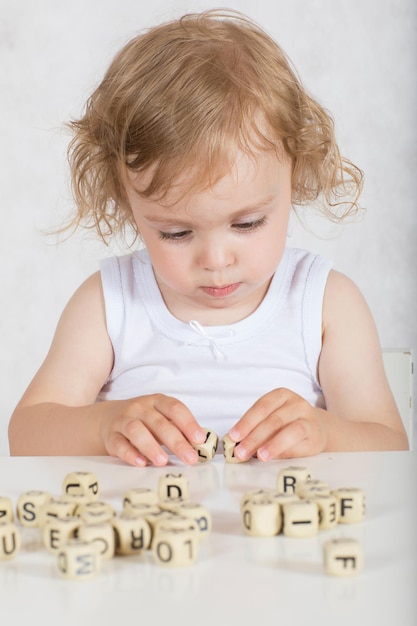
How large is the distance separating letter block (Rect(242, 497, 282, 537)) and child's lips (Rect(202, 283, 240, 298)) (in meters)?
0.53

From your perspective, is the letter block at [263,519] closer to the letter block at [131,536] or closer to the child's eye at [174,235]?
the letter block at [131,536]

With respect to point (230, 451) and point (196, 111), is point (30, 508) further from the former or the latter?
point (196, 111)

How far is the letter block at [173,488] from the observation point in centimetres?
66

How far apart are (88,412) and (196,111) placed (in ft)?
1.11

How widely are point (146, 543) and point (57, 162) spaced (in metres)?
2.35

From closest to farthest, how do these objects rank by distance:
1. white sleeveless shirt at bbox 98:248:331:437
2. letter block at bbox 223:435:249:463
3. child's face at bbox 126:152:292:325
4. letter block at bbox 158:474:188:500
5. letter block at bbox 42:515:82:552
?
letter block at bbox 42:515:82:552, letter block at bbox 158:474:188:500, letter block at bbox 223:435:249:463, child's face at bbox 126:152:292:325, white sleeveless shirt at bbox 98:248:331:437

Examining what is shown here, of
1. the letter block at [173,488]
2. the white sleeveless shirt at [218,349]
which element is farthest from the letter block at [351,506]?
the white sleeveless shirt at [218,349]

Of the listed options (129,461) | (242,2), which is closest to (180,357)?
(129,461)

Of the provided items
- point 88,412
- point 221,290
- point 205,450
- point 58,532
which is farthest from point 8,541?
point 221,290

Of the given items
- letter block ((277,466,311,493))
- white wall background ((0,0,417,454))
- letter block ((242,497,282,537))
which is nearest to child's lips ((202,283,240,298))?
letter block ((277,466,311,493))

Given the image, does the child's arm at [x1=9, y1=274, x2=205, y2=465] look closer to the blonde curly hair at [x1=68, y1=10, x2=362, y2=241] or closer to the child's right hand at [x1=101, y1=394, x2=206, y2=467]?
the child's right hand at [x1=101, y1=394, x2=206, y2=467]

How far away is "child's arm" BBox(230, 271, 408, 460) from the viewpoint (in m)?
0.86

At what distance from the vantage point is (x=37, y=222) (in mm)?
2740

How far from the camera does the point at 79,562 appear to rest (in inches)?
19.3
